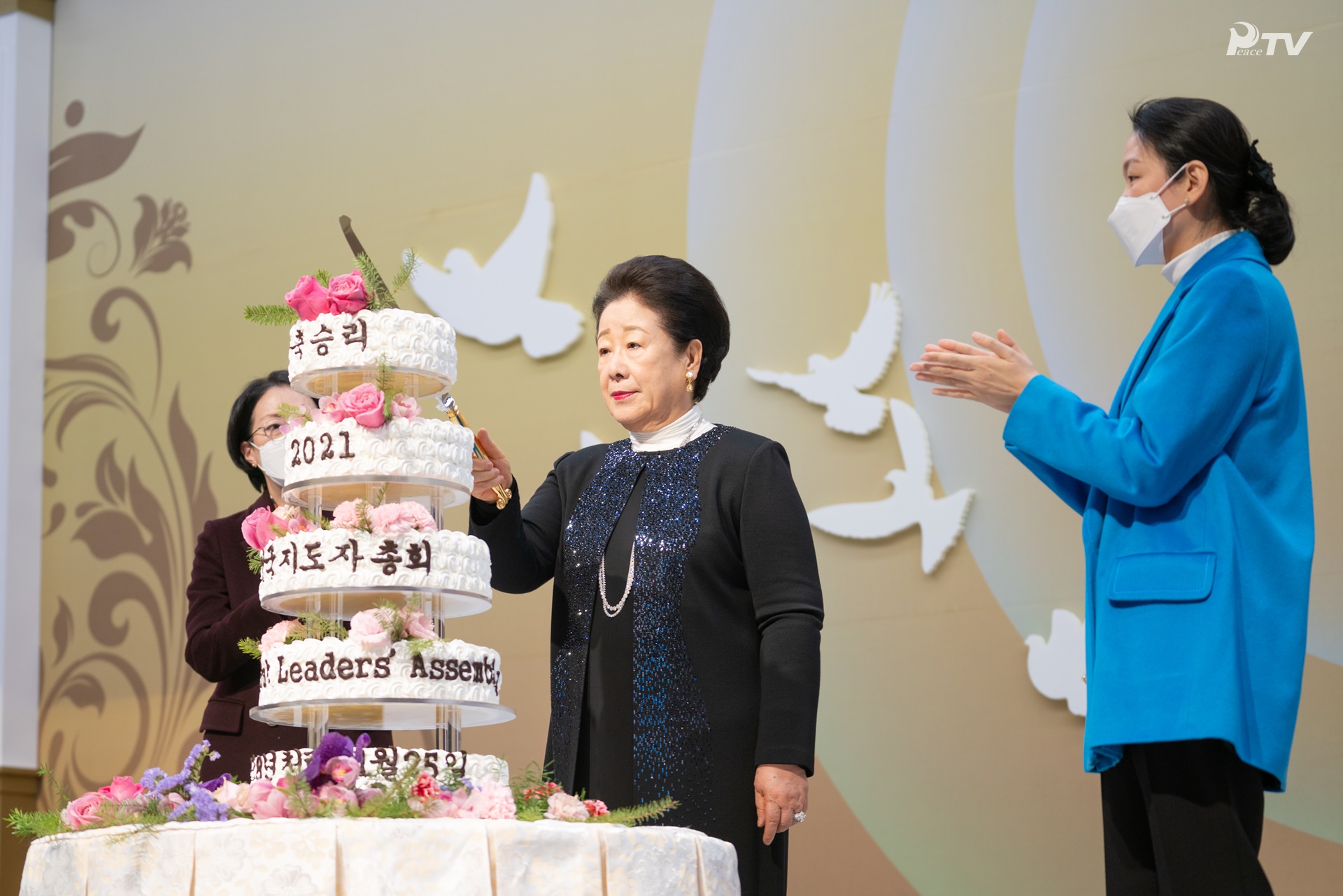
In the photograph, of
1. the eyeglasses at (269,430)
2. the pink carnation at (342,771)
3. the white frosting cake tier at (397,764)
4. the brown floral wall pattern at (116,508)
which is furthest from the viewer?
the brown floral wall pattern at (116,508)

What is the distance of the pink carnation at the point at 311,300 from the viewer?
76.7 inches

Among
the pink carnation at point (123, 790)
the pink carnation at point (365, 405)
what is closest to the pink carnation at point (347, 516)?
the pink carnation at point (365, 405)

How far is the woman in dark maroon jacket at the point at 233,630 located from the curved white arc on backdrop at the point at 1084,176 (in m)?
1.86

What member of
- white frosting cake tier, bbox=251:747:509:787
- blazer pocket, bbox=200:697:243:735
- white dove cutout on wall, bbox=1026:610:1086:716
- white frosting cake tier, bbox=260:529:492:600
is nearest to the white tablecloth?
white frosting cake tier, bbox=251:747:509:787

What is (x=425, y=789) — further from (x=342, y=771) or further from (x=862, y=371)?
(x=862, y=371)

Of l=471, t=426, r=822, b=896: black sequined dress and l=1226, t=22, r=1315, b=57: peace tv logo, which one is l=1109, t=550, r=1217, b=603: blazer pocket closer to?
l=471, t=426, r=822, b=896: black sequined dress

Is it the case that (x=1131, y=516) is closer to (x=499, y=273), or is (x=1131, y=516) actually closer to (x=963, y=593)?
(x=963, y=593)

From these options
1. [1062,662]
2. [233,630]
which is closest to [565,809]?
[233,630]

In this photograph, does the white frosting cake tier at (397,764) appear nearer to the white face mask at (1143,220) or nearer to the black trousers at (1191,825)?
the black trousers at (1191,825)

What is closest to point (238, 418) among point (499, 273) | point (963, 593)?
point (499, 273)

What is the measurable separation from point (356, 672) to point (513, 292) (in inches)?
100

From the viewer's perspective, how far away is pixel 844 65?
373 cm

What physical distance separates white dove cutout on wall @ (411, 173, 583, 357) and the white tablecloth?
2.71 m

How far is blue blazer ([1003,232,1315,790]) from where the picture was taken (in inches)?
65.2
